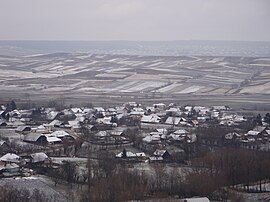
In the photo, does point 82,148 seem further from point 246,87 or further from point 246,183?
point 246,87

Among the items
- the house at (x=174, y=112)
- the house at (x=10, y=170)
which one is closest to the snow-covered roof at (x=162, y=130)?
the house at (x=174, y=112)

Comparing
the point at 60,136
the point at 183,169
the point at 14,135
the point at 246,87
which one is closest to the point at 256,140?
the point at 183,169

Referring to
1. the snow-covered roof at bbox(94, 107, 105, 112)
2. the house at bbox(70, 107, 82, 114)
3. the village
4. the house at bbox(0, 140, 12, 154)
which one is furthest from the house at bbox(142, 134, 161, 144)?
the snow-covered roof at bbox(94, 107, 105, 112)

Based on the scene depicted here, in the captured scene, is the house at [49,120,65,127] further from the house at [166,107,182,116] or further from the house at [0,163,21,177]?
the house at [0,163,21,177]

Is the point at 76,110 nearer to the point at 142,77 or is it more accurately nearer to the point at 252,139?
the point at 252,139

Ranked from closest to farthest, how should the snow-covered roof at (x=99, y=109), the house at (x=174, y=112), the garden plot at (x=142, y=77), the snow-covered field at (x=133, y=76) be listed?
→ the house at (x=174, y=112)
the snow-covered roof at (x=99, y=109)
the snow-covered field at (x=133, y=76)
the garden plot at (x=142, y=77)

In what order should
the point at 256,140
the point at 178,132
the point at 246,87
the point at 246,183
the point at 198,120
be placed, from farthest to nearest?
the point at 246,87 → the point at 198,120 → the point at 178,132 → the point at 256,140 → the point at 246,183

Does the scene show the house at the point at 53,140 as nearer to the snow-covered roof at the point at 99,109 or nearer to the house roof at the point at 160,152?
the house roof at the point at 160,152

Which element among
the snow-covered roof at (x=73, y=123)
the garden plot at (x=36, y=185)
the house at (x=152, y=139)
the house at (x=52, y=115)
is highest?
the garden plot at (x=36, y=185)
